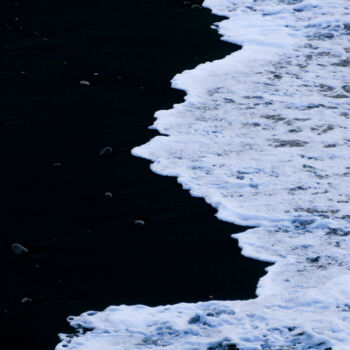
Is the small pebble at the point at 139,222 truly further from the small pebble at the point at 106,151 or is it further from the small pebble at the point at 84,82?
the small pebble at the point at 84,82

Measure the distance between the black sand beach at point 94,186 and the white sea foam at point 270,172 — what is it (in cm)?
13

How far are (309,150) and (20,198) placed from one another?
1.85 m

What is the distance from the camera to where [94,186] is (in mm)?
4430

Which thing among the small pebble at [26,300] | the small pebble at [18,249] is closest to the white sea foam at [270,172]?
the small pebble at [26,300]

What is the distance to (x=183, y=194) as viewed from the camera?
173 inches

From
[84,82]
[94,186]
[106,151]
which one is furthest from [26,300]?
[84,82]

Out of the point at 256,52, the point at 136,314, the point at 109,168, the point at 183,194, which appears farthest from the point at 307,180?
the point at 256,52

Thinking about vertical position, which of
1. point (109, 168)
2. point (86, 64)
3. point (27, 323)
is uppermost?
point (86, 64)

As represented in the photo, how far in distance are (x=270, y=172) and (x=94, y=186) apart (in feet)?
3.48

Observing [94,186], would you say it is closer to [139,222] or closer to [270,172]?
[139,222]

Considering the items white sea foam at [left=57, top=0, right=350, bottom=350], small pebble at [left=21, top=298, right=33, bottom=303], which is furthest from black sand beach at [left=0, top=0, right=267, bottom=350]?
white sea foam at [left=57, top=0, right=350, bottom=350]

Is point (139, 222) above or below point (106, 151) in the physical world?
below

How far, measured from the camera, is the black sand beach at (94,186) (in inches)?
140

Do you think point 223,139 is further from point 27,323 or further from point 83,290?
point 27,323
